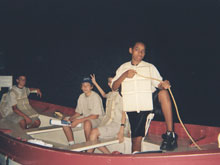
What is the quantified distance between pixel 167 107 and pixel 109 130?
33.4 inches

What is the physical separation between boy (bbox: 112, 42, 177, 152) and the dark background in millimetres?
10198

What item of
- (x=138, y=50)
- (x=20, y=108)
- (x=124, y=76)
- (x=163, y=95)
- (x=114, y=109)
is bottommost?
(x=20, y=108)

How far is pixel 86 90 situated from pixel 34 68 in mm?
12064

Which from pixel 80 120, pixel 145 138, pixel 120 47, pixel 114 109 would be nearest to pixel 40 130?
pixel 80 120

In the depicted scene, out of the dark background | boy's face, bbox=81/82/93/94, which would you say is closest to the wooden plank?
boy's face, bbox=81/82/93/94

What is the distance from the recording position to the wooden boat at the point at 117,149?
121 centimetres

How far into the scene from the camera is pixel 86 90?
290 centimetres

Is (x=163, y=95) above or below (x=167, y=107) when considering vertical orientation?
above

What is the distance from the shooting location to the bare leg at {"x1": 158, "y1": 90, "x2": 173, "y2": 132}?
1823mm

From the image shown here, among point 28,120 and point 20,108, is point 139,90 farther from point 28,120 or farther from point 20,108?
point 20,108

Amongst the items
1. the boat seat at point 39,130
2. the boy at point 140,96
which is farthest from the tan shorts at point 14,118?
the boy at point 140,96

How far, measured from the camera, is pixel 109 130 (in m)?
2.42

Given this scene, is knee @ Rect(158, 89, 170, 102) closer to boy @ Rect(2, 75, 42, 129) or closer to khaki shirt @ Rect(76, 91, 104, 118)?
khaki shirt @ Rect(76, 91, 104, 118)

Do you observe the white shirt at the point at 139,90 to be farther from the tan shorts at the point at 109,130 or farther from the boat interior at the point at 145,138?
the tan shorts at the point at 109,130
